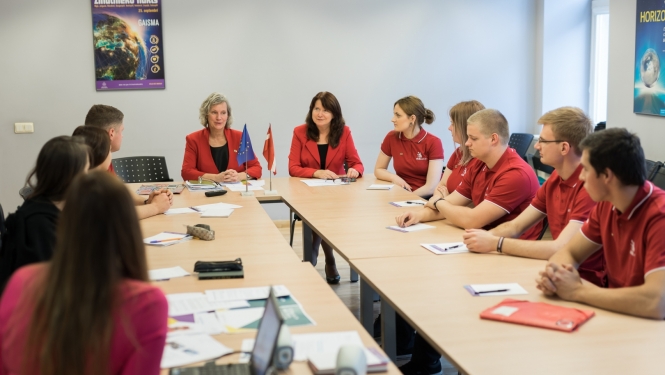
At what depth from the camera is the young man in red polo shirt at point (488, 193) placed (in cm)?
360

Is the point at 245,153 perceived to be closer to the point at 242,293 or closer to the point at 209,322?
the point at 242,293

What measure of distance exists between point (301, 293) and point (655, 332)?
1.18 m

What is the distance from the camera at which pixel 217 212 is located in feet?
14.1

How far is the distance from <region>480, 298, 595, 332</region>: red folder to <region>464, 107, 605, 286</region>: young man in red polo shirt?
0.68 metres

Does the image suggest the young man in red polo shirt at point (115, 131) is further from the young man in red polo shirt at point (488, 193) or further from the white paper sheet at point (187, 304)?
the white paper sheet at point (187, 304)

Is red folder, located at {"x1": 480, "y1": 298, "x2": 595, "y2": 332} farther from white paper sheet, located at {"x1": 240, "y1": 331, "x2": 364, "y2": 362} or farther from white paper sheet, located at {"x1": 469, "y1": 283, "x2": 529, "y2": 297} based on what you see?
white paper sheet, located at {"x1": 240, "y1": 331, "x2": 364, "y2": 362}

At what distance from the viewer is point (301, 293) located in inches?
103

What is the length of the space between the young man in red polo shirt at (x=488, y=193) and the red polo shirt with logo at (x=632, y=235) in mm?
865

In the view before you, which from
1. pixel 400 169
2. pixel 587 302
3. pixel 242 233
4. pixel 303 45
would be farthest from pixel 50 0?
pixel 587 302

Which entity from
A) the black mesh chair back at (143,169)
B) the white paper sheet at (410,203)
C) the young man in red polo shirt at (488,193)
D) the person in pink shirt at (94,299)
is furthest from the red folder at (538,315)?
the black mesh chair back at (143,169)

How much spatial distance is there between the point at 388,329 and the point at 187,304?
3.17 ft

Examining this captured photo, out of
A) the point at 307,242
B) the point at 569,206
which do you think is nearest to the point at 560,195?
the point at 569,206

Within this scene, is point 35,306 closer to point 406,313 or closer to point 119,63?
point 406,313

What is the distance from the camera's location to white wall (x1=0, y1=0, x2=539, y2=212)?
6.82 m
